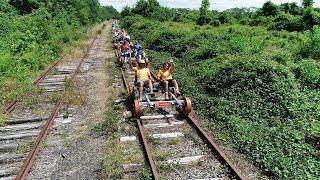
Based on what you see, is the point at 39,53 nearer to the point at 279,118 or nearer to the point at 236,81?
the point at 236,81

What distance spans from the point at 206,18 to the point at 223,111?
45.9 metres

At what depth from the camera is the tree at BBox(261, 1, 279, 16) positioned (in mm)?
53525

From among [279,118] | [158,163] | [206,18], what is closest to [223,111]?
[279,118]

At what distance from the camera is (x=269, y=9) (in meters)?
54.4

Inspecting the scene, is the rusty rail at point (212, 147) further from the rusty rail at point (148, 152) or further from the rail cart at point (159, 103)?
the rail cart at point (159, 103)

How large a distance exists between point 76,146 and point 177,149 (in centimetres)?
245

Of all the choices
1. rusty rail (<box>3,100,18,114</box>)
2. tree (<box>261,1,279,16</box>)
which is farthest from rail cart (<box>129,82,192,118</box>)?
tree (<box>261,1,279,16</box>)

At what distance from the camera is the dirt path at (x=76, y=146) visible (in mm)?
7383

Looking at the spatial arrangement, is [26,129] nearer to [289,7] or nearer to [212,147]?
[212,147]

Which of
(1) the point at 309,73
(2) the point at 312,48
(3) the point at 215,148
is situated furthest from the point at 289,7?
(3) the point at 215,148

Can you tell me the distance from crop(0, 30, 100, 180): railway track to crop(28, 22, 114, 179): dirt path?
20 cm

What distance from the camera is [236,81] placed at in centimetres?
1280

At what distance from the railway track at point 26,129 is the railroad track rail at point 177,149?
7.07 feet

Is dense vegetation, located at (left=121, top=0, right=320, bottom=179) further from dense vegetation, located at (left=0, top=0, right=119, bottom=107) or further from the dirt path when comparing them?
dense vegetation, located at (left=0, top=0, right=119, bottom=107)
